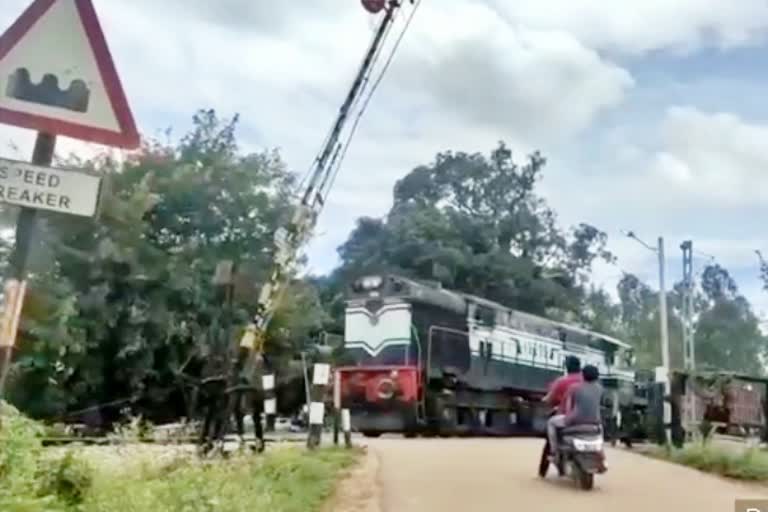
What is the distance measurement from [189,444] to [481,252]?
3194 cm

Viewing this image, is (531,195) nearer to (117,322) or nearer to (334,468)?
(117,322)

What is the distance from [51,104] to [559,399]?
25.1 feet

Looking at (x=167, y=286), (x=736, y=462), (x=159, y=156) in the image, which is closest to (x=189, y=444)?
(x=736, y=462)

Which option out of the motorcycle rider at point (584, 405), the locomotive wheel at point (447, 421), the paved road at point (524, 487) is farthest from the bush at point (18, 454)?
the locomotive wheel at point (447, 421)

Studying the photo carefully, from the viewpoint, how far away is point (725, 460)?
11859 millimetres

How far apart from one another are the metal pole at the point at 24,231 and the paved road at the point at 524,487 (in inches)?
195

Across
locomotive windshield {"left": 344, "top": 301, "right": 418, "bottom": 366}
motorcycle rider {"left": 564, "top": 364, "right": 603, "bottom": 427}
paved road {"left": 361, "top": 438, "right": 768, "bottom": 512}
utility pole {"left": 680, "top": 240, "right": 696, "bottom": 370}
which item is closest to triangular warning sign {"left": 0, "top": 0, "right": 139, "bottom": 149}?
paved road {"left": 361, "top": 438, "right": 768, "bottom": 512}

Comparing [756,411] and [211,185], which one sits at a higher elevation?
[211,185]

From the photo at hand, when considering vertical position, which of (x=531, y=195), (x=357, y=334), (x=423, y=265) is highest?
(x=531, y=195)

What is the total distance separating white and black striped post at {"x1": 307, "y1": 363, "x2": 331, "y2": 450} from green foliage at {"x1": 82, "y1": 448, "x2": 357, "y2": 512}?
1.61 meters

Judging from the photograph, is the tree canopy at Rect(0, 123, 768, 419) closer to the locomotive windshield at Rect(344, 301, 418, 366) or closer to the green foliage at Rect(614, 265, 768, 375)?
the locomotive windshield at Rect(344, 301, 418, 366)

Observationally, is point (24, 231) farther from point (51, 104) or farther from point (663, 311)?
point (663, 311)

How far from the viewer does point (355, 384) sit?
872 inches

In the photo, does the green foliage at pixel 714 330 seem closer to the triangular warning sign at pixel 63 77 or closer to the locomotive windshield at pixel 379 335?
the locomotive windshield at pixel 379 335
